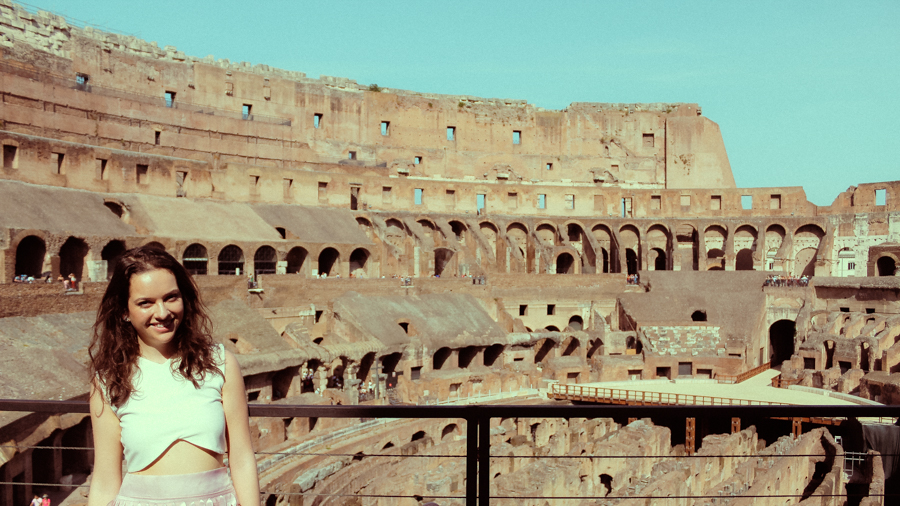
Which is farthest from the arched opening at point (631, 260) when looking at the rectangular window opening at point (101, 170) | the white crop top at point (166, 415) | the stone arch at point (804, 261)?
the white crop top at point (166, 415)

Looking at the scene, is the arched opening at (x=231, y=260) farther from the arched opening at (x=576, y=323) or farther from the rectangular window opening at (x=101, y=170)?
the arched opening at (x=576, y=323)

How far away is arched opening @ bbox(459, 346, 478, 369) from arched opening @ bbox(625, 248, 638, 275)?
17.9m

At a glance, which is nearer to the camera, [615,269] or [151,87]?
[151,87]

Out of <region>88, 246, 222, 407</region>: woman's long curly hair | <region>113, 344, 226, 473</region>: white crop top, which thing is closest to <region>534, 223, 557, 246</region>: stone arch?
<region>88, 246, 222, 407</region>: woman's long curly hair

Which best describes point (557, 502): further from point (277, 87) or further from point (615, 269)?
point (277, 87)

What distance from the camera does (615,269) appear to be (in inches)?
1743

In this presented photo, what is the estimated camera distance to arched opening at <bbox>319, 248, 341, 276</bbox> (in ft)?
120

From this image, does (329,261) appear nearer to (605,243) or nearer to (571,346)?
(571,346)

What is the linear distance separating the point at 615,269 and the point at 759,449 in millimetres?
20294

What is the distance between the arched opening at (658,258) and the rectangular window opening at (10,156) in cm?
3503

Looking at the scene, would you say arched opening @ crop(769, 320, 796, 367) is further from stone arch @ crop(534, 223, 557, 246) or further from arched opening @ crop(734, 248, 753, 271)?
stone arch @ crop(534, 223, 557, 246)

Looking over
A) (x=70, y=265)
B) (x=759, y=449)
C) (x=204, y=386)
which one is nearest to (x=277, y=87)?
(x=70, y=265)

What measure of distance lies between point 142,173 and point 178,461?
3284 cm

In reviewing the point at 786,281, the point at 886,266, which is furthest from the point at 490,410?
the point at 886,266
